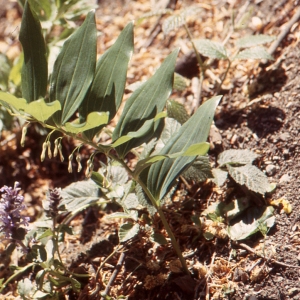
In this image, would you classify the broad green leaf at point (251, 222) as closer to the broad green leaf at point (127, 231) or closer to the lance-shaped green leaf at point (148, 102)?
the broad green leaf at point (127, 231)

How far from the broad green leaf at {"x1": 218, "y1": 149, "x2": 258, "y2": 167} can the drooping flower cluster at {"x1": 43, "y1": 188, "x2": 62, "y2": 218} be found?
25.9 inches

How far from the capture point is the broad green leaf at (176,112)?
195 centimetres

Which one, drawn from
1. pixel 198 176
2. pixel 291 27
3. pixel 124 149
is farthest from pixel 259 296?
pixel 291 27

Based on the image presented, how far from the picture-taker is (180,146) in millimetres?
Answer: 1429

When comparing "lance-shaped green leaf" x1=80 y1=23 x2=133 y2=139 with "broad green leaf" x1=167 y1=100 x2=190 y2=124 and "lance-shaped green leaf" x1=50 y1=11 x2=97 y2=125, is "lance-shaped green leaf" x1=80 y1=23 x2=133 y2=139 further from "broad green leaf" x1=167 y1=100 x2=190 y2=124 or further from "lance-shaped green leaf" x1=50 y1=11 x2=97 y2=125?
"broad green leaf" x1=167 y1=100 x2=190 y2=124

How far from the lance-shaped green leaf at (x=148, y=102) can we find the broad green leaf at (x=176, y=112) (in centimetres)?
47

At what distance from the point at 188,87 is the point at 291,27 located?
57 cm

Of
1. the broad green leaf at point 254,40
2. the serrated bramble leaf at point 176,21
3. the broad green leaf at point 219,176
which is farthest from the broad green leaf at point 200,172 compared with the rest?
the serrated bramble leaf at point 176,21

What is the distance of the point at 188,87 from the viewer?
2.32 metres

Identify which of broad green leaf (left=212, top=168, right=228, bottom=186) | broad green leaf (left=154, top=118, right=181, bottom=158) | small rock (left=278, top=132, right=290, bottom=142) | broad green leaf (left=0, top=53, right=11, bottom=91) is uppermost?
broad green leaf (left=0, top=53, right=11, bottom=91)

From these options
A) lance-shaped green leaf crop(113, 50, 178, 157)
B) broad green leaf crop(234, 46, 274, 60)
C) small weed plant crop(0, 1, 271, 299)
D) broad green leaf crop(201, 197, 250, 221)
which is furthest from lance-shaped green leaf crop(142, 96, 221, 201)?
broad green leaf crop(234, 46, 274, 60)

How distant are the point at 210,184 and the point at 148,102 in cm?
59

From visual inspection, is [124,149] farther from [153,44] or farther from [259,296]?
[153,44]

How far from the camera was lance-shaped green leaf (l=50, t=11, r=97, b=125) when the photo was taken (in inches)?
57.1
